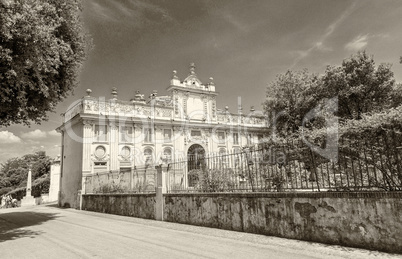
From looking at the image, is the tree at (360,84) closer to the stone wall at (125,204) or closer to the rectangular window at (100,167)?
the stone wall at (125,204)

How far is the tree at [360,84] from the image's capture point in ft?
71.1

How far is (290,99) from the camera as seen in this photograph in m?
26.0

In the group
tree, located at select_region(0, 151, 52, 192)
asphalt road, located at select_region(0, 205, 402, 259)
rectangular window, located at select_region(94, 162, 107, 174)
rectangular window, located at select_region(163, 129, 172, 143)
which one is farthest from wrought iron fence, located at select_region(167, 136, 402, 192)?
tree, located at select_region(0, 151, 52, 192)

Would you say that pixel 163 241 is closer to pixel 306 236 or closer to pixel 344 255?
pixel 306 236

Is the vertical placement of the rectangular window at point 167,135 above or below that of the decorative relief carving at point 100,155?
above

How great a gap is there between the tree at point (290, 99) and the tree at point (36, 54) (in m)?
19.5

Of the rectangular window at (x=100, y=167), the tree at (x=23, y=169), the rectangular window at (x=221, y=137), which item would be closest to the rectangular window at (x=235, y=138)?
the rectangular window at (x=221, y=137)

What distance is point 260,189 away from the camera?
27.0ft

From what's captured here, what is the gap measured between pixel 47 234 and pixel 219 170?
21.4 feet

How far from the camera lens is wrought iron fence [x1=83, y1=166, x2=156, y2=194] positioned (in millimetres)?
13688

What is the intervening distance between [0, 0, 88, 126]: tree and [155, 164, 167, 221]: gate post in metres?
5.67

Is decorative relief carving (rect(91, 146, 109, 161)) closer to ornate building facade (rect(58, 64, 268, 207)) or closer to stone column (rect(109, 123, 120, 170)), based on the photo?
ornate building facade (rect(58, 64, 268, 207))

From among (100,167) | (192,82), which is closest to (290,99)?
(192,82)

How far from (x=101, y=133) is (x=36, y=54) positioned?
16.1 m
